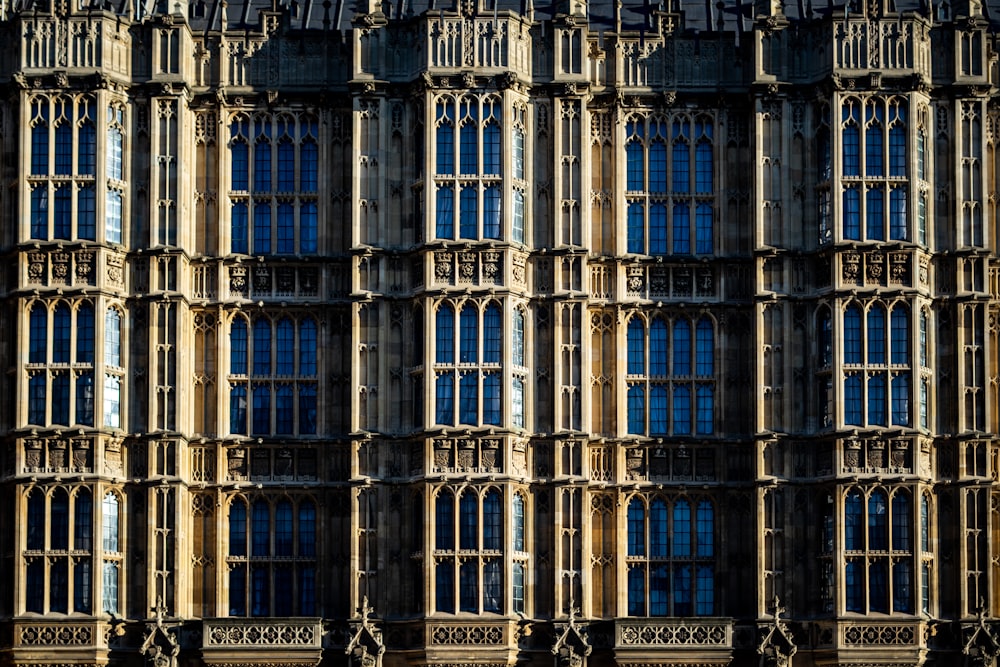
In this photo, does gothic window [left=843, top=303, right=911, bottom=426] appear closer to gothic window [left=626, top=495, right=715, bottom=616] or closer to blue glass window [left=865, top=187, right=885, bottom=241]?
blue glass window [left=865, top=187, right=885, bottom=241]

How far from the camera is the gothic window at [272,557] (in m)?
72.6

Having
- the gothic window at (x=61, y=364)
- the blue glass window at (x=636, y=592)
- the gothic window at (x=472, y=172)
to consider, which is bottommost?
the blue glass window at (x=636, y=592)

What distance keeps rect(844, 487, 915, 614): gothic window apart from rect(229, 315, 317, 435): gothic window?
49.8 feet

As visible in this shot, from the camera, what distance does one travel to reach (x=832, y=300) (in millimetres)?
72500

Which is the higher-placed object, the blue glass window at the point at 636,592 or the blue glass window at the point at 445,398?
the blue glass window at the point at 445,398

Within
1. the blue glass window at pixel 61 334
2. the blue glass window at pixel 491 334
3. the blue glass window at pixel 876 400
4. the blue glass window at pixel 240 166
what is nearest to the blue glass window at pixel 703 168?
the blue glass window at pixel 491 334

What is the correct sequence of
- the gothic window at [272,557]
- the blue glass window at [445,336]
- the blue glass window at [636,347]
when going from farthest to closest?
the blue glass window at [636,347], the gothic window at [272,557], the blue glass window at [445,336]

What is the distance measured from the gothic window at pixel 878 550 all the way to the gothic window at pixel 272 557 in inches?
581

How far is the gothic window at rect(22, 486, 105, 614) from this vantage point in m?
70.9

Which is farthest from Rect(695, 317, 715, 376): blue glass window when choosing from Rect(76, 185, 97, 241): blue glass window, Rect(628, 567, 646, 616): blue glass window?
Rect(76, 185, 97, 241): blue glass window

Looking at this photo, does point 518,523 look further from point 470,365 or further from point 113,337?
point 113,337

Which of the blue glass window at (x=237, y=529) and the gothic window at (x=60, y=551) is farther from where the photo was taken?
the blue glass window at (x=237, y=529)

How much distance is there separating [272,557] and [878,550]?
16.6 metres

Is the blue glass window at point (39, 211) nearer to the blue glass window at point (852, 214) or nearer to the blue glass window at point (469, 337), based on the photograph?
the blue glass window at point (469, 337)
